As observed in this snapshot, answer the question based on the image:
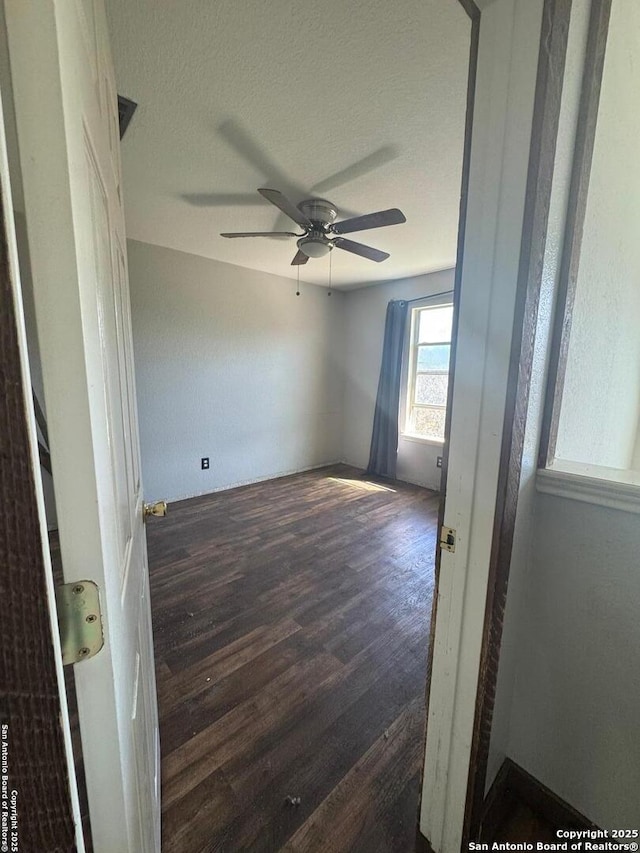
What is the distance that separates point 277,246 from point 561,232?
2827 millimetres

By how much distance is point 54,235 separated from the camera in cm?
34

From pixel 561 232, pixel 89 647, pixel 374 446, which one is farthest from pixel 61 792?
pixel 374 446

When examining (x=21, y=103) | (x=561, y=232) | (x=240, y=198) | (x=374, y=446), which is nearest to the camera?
(x=21, y=103)

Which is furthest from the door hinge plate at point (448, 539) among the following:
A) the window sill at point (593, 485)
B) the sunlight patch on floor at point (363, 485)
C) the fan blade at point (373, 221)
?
the sunlight patch on floor at point (363, 485)

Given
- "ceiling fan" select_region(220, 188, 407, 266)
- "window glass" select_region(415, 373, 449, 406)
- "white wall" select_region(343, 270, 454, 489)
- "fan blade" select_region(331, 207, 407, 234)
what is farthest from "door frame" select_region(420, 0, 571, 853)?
"window glass" select_region(415, 373, 449, 406)

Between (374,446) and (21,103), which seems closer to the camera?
(21,103)

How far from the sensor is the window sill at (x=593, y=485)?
2.81ft

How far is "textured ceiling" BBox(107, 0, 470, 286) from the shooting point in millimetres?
1215

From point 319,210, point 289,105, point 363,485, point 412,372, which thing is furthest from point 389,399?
point 289,105

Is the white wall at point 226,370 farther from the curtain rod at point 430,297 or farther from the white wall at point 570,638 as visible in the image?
the white wall at point 570,638

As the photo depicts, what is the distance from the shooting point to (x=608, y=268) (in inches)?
45.9

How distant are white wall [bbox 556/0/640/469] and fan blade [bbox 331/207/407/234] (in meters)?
1.00

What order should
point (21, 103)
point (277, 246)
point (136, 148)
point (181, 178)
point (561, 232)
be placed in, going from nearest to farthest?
point (21, 103) → point (561, 232) → point (136, 148) → point (181, 178) → point (277, 246)

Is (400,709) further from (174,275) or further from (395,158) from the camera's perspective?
(174,275)
